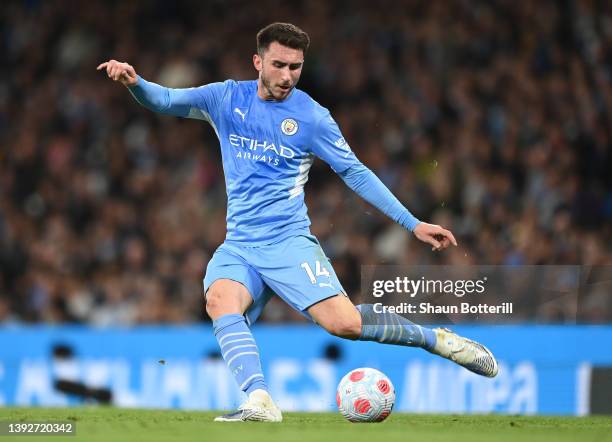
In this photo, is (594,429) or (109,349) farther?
(109,349)

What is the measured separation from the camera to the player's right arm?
21.2 feet

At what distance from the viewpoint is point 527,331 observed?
1075 cm

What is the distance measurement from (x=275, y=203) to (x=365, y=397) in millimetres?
1174

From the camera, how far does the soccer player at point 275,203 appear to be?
661cm

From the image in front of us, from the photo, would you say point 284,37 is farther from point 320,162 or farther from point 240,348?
point 320,162

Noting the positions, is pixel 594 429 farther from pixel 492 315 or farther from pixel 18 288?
pixel 18 288

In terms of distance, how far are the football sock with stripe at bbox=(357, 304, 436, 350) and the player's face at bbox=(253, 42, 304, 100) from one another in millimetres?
1289

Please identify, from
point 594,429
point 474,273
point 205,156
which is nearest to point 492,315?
point 474,273

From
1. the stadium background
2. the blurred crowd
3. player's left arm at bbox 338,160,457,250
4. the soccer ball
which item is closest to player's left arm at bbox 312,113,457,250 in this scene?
player's left arm at bbox 338,160,457,250

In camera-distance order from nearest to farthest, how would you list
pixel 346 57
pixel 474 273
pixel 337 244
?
pixel 474 273 → pixel 337 244 → pixel 346 57

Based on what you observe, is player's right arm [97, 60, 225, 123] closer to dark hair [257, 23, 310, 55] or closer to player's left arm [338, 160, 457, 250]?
dark hair [257, 23, 310, 55]

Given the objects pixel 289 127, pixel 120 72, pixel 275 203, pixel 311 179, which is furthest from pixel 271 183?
pixel 311 179

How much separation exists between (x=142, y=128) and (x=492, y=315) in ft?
26.1

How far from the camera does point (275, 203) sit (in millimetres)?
6742
